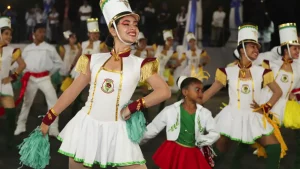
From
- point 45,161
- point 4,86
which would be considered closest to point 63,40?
point 4,86

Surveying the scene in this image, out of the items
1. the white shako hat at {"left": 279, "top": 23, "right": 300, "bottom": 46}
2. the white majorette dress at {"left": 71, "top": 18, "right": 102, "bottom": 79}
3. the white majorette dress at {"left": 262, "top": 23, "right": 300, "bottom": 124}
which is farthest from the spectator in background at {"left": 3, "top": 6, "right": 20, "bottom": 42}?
the white shako hat at {"left": 279, "top": 23, "right": 300, "bottom": 46}

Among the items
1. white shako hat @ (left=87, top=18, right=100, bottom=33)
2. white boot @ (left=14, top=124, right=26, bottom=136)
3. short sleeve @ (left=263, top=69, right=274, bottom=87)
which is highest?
white shako hat @ (left=87, top=18, right=100, bottom=33)

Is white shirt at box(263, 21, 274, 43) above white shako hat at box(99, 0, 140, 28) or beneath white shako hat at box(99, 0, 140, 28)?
beneath

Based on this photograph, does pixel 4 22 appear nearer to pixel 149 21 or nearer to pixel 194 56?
pixel 194 56

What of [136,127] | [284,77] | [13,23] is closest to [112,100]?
[136,127]

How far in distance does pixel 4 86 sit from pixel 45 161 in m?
4.47

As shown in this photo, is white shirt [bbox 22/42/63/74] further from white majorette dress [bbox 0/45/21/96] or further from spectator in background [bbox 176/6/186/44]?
spectator in background [bbox 176/6/186/44]

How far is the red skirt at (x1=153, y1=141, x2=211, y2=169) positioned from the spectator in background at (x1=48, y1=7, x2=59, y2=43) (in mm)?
14919

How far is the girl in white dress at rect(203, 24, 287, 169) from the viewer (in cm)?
694

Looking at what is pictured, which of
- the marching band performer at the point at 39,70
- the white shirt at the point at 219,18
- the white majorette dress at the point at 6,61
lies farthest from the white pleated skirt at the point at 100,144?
the white shirt at the point at 219,18

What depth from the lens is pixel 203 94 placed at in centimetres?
693

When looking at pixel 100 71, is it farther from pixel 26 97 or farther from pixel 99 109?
pixel 26 97

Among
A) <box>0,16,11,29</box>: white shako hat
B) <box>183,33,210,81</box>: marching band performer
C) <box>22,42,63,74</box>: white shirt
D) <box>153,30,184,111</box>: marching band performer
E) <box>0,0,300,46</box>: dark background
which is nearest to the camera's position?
<box>0,16,11,29</box>: white shako hat

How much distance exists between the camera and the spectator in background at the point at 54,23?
20.5 m
